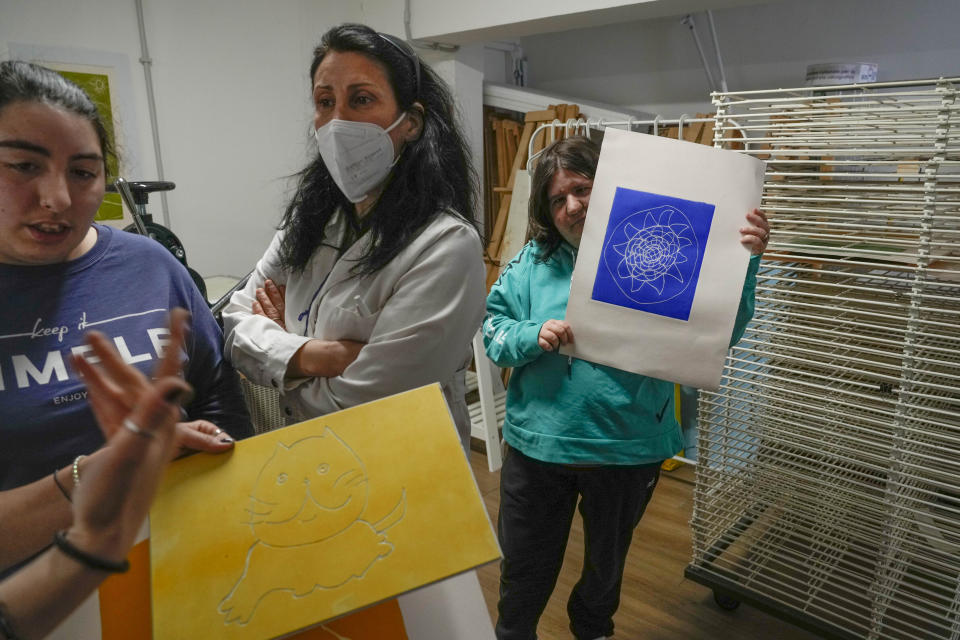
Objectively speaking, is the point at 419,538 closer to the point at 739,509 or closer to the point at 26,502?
the point at 26,502

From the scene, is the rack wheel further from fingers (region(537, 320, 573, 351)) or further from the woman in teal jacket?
fingers (region(537, 320, 573, 351))

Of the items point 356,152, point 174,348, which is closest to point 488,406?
point 356,152

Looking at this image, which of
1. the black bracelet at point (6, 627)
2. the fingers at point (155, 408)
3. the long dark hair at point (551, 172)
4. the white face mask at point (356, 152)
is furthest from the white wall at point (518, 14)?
the black bracelet at point (6, 627)

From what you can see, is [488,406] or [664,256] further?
[488,406]

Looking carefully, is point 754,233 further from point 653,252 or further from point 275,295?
Answer: point 275,295

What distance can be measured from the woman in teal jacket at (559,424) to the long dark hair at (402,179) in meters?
0.36

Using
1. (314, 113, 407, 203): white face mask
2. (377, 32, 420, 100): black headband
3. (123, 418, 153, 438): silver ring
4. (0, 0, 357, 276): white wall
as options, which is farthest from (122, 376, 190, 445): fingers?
(0, 0, 357, 276): white wall

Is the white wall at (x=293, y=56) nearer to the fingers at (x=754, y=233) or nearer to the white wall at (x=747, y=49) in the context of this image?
the white wall at (x=747, y=49)

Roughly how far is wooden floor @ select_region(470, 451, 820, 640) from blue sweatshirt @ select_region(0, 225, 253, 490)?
4.90 ft

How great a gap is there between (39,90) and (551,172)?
1036 mm

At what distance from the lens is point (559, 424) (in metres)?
1.45

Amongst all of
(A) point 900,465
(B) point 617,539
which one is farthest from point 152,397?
(A) point 900,465

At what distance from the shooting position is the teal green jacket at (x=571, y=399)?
1.44 m

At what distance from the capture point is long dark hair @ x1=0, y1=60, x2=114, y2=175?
0.81 meters
